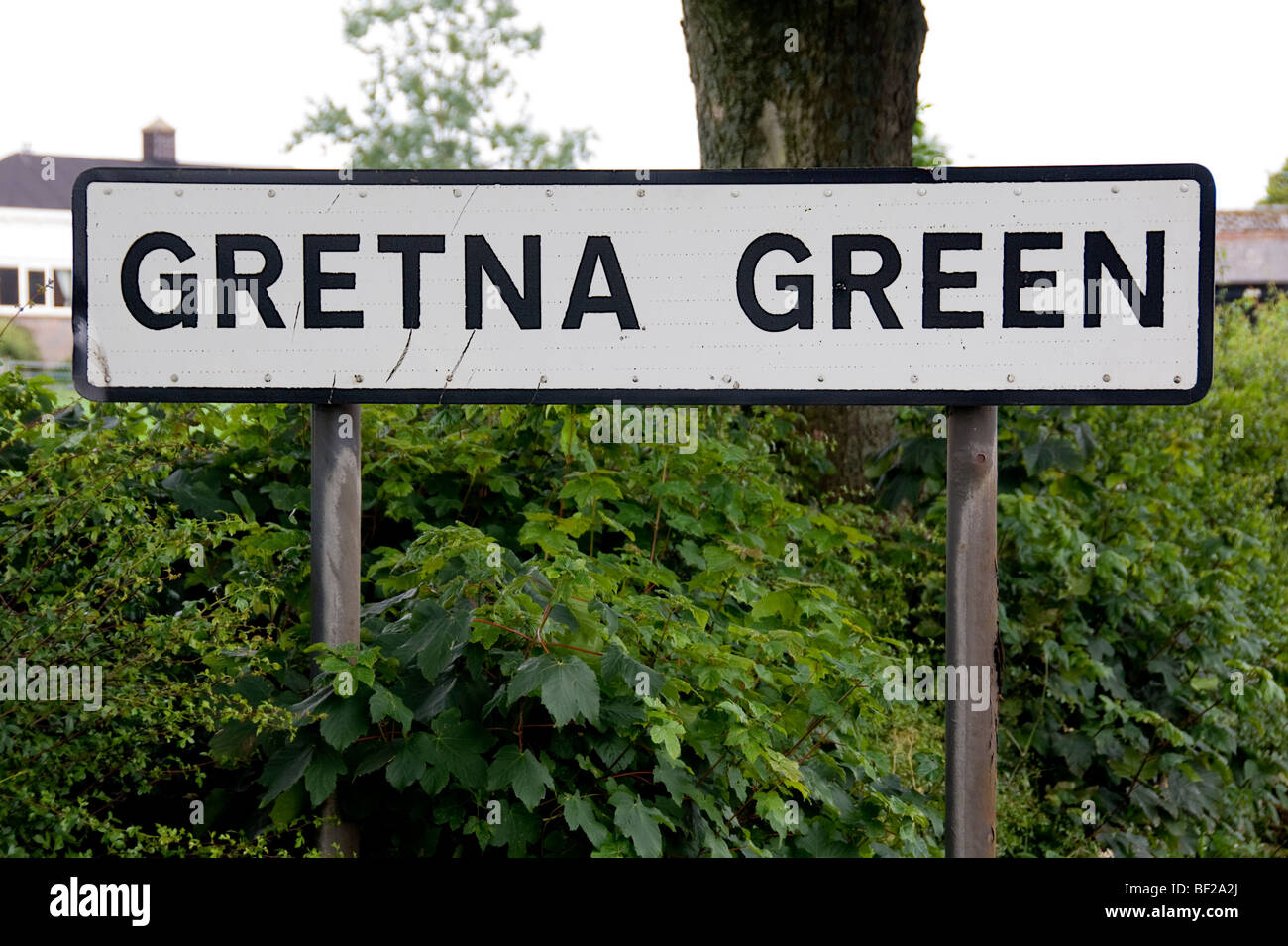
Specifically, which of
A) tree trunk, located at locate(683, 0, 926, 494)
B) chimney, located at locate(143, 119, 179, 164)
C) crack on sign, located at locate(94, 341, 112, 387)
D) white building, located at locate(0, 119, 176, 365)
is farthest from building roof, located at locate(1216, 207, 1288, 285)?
chimney, located at locate(143, 119, 179, 164)

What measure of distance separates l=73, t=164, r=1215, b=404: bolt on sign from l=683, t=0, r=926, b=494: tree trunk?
3213mm

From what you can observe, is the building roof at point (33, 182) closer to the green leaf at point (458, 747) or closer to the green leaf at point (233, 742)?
the green leaf at point (233, 742)

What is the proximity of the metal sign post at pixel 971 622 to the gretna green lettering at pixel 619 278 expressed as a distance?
0.22 metres

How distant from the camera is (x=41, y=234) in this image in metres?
41.8

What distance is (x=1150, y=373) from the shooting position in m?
2.13

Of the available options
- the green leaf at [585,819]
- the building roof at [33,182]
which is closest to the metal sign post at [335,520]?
the green leaf at [585,819]

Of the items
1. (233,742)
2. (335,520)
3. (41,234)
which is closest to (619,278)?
(335,520)

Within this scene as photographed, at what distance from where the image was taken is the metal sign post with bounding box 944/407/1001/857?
6.97 ft

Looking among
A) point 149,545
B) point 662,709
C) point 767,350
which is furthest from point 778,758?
point 149,545

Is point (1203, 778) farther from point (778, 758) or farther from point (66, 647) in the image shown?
point (66, 647)

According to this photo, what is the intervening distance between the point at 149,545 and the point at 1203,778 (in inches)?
151

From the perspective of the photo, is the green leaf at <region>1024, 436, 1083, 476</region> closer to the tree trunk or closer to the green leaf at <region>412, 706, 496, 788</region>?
the tree trunk

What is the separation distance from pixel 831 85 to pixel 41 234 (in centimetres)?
4255

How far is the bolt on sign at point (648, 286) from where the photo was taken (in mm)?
2131
